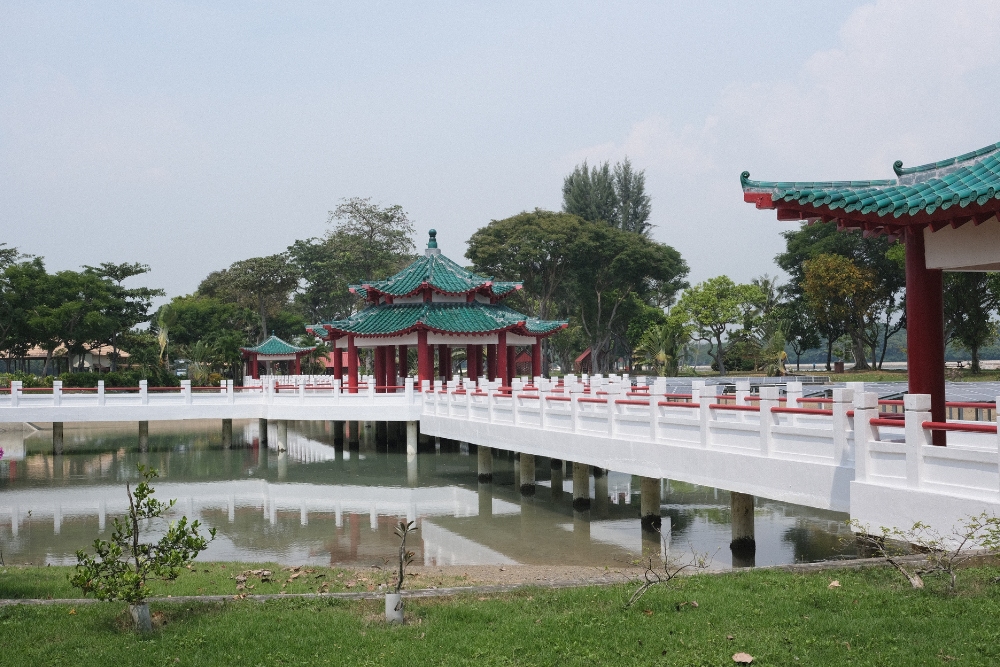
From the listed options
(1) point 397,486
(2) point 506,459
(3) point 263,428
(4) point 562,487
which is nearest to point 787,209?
(4) point 562,487

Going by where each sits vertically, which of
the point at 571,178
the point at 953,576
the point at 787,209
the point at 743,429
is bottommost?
the point at 953,576

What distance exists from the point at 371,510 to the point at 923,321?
1478cm

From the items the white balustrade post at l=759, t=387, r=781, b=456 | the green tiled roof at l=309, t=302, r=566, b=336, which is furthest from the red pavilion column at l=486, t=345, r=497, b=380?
the white balustrade post at l=759, t=387, r=781, b=456

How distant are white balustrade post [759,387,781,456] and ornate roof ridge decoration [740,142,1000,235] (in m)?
2.79

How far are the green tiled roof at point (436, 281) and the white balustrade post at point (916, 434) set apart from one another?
2447cm

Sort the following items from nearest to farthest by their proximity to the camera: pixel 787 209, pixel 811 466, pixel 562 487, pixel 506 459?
1. pixel 787 209
2. pixel 811 466
3. pixel 562 487
4. pixel 506 459

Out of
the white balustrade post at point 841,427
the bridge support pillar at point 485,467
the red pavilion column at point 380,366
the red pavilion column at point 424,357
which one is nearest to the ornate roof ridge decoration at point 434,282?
the red pavilion column at point 424,357

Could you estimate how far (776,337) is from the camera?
51.6 m

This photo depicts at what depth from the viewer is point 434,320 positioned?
32.5 m

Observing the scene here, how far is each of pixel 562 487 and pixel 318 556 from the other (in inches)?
370

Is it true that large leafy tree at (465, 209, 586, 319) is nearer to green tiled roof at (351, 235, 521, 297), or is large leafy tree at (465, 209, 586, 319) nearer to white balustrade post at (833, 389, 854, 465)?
green tiled roof at (351, 235, 521, 297)

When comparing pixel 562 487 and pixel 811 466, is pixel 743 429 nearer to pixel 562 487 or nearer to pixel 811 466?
pixel 811 466

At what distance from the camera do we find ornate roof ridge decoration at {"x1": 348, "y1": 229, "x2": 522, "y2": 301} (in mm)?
33906

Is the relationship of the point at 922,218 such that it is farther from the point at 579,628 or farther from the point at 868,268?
the point at 868,268
